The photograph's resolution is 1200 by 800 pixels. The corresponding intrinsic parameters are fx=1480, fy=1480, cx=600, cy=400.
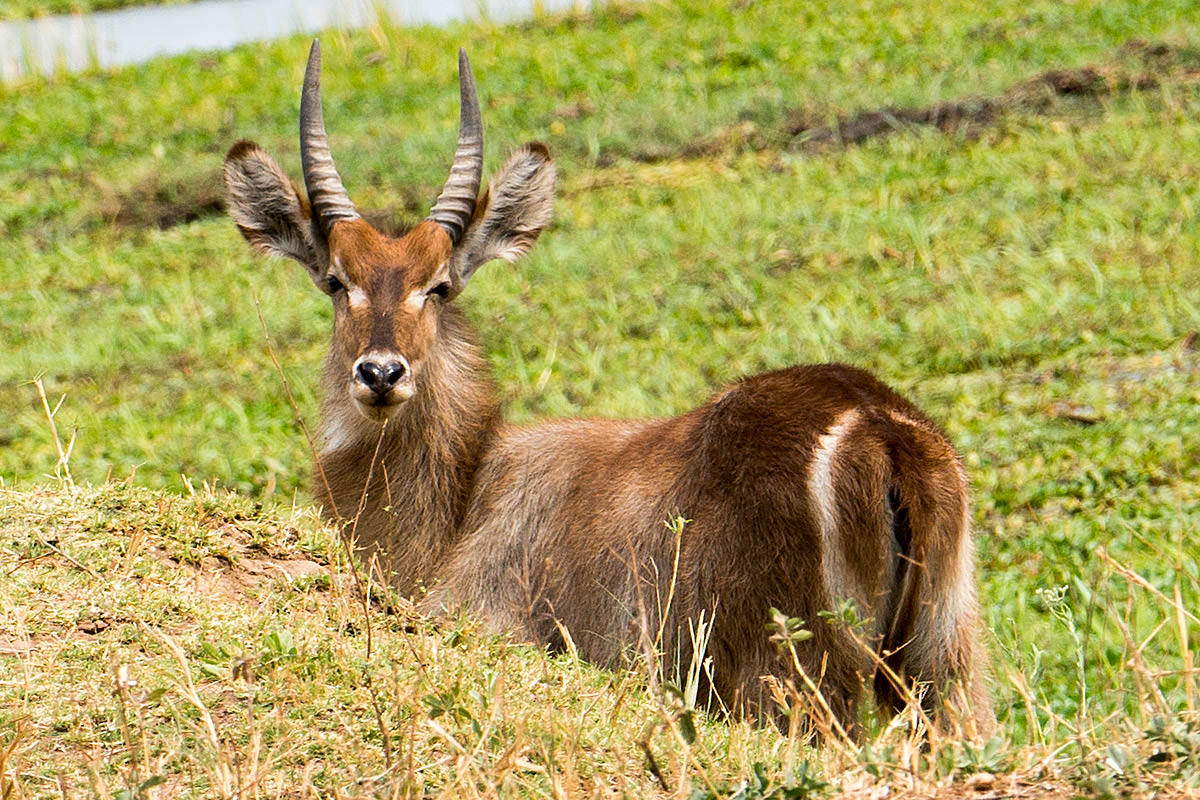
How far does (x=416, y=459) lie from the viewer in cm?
494

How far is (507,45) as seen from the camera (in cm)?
1435

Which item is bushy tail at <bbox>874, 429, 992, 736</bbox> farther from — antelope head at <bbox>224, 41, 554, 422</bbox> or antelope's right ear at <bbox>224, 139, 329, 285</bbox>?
antelope's right ear at <bbox>224, 139, 329, 285</bbox>

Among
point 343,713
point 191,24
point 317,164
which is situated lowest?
point 343,713

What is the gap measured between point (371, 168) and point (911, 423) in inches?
330

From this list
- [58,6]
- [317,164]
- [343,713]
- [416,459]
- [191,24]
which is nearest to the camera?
[343,713]

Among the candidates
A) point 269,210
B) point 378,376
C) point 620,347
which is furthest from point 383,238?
point 620,347

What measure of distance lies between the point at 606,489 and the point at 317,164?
156cm

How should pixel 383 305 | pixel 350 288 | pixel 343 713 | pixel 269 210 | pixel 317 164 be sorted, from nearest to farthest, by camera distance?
pixel 343 713 < pixel 383 305 < pixel 350 288 < pixel 317 164 < pixel 269 210

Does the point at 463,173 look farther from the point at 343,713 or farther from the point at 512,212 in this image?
the point at 343,713

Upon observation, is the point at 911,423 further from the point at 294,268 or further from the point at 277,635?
the point at 294,268

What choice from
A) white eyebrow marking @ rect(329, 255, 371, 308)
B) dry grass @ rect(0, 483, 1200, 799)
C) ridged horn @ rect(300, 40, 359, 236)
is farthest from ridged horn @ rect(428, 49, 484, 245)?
dry grass @ rect(0, 483, 1200, 799)

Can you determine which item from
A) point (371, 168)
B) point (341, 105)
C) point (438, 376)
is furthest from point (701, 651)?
point (341, 105)

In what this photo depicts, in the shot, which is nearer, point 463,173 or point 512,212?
point 463,173

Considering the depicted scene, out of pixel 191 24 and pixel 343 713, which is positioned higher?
pixel 191 24
